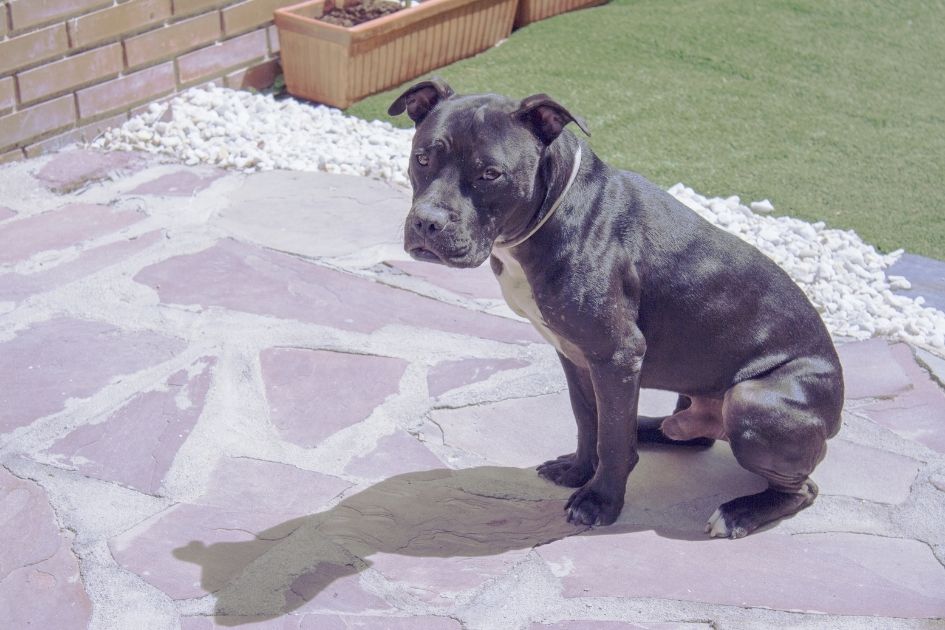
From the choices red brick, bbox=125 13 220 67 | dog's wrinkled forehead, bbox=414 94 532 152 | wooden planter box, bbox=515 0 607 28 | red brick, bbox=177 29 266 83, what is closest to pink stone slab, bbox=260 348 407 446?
dog's wrinkled forehead, bbox=414 94 532 152

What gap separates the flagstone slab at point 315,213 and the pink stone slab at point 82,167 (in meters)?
0.62

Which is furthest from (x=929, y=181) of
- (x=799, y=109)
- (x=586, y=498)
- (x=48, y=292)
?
(x=48, y=292)

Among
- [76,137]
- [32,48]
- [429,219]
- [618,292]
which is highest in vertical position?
[429,219]

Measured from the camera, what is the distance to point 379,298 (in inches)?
172

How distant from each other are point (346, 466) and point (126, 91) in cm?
323

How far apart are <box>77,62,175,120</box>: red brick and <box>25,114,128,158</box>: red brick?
0.05m

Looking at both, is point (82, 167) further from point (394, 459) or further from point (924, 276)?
point (924, 276)

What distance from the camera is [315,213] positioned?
198 inches

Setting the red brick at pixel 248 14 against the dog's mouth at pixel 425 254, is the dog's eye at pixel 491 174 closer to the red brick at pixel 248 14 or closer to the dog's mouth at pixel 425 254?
the dog's mouth at pixel 425 254

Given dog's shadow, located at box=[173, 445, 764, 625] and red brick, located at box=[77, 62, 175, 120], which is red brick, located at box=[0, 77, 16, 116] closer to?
red brick, located at box=[77, 62, 175, 120]

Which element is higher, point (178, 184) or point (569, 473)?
point (569, 473)

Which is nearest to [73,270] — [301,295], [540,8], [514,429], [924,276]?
[301,295]

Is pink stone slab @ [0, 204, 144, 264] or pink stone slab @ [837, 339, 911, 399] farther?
pink stone slab @ [0, 204, 144, 264]

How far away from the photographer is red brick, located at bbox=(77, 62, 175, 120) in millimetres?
5684
